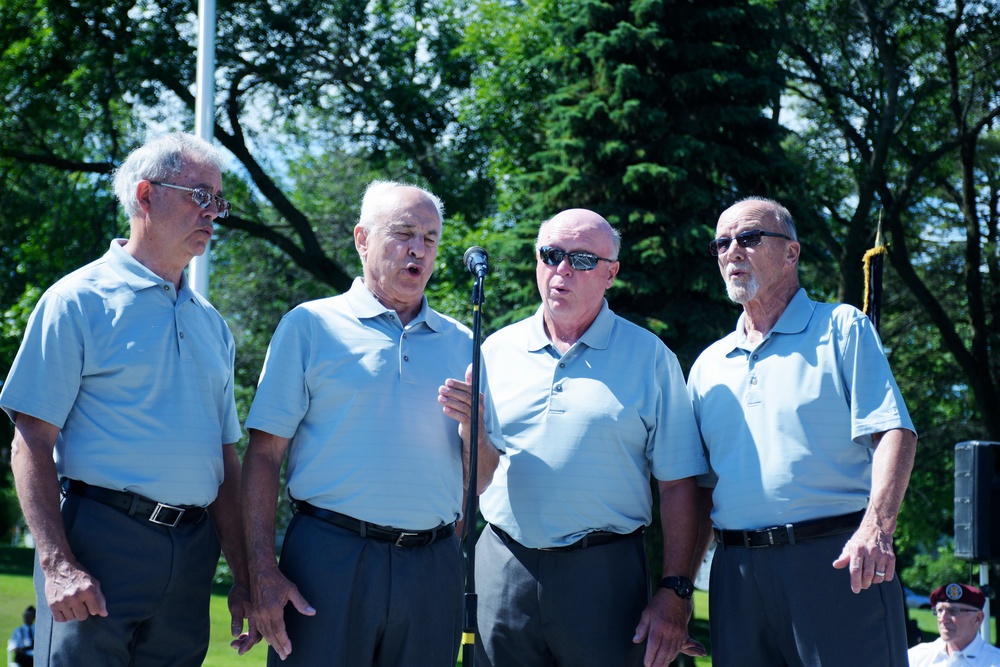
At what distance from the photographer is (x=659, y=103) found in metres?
14.5

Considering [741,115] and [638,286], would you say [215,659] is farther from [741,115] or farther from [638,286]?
[741,115]

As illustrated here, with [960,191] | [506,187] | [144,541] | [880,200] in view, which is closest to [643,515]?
[144,541]

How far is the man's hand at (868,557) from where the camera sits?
3.69m

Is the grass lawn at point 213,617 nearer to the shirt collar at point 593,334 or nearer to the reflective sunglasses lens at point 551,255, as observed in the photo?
the shirt collar at point 593,334

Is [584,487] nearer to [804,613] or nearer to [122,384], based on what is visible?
[804,613]

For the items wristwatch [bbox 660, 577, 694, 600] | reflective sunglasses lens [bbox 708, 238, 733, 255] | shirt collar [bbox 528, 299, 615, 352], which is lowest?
wristwatch [bbox 660, 577, 694, 600]

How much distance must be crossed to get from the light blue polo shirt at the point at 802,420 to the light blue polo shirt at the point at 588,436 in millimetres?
219

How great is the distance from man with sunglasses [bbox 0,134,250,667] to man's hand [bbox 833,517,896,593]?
209cm

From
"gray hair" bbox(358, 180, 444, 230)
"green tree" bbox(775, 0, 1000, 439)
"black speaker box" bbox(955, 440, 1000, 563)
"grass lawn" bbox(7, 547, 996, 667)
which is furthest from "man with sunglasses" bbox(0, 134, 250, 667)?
"green tree" bbox(775, 0, 1000, 439)

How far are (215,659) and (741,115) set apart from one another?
39.2 feet

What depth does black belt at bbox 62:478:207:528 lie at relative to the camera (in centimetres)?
354

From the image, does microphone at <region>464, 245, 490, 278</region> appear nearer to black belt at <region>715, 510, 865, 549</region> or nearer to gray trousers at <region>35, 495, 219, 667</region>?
gray trousers at <region>35, 495, 219, 667</region>

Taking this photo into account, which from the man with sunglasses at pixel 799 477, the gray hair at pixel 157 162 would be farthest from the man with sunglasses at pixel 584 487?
the gray hair at pixel 157 162

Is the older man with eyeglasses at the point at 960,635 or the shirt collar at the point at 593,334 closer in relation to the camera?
the shirt collar at the point at 593,334
